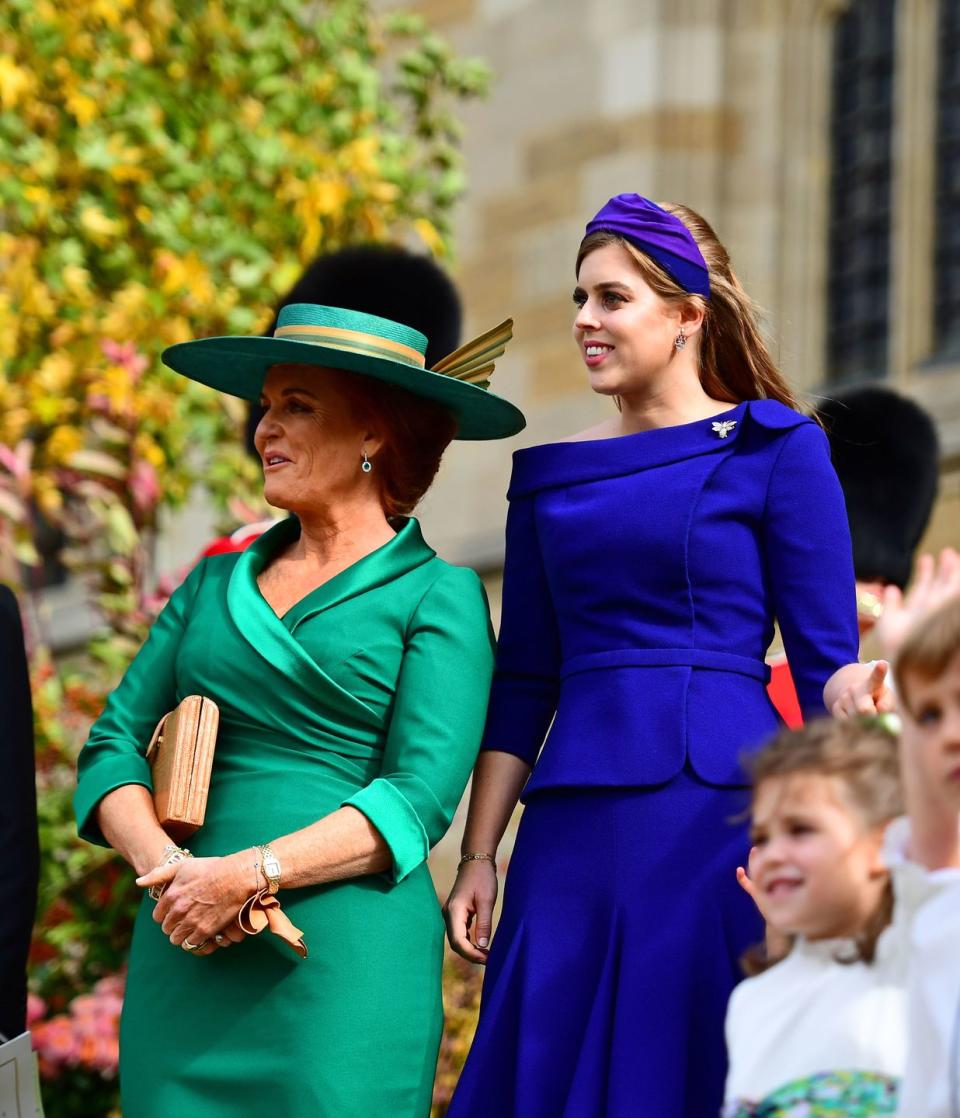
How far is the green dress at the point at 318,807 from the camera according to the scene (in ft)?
13.3

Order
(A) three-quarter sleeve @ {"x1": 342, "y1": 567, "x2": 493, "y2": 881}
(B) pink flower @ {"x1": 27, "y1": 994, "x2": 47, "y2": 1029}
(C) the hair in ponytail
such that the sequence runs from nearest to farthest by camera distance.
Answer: (A) three-quarter sleeve @ {"x1": 342, "y1": 567, "x2": 493, "y2": 881}, (C) the hair in ponytail, (B) pink flower @ {"x1": 27, "y1": 994, "x2": 47, "y2": 1029}

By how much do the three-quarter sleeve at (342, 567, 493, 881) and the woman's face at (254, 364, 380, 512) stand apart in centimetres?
27

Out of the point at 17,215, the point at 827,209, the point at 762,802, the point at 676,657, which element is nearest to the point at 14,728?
the point at 676,657

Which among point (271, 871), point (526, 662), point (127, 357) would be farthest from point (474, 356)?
point (127, 357)

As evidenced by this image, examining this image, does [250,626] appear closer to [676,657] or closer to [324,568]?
[324,568]

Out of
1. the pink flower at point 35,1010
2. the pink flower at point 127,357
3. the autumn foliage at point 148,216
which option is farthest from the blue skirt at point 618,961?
the pink flower at point 127,357

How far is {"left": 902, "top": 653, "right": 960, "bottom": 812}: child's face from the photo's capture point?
9.60ft

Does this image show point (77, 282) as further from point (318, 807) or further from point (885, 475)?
point (318, 807)

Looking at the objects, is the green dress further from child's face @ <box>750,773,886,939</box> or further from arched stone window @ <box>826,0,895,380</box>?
arched stone window @ <box>826,0,895,380</box>

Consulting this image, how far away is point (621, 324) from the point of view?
4184 millimetres

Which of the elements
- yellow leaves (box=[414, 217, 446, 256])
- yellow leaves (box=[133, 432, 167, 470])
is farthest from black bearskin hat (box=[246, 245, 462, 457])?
yellow leaves (box=[414, 217, 446, 256])

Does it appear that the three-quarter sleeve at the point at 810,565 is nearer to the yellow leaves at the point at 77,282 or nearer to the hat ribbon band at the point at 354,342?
the hat ribbon band at the point at 354,342

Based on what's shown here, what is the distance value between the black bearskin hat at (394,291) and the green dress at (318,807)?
4.48 ft

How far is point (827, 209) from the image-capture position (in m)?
10.6
